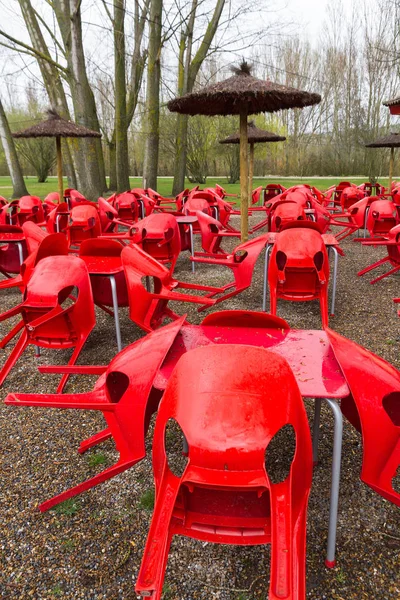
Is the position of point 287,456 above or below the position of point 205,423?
below

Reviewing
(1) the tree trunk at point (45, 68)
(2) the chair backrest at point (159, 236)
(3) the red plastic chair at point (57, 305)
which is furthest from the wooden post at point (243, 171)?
(1) the tree trunk at point (45, 68)

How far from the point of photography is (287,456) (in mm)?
2654

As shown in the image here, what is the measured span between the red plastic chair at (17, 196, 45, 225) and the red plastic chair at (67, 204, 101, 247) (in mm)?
2173

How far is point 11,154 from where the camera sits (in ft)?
56.2

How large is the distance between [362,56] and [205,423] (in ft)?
105

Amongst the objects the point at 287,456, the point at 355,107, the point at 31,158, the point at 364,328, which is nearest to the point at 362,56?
the point at 355,107

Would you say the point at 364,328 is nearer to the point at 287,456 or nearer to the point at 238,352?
the point at 287,456

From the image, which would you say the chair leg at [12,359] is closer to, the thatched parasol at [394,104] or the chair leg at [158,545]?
the chair leg at [158,545]

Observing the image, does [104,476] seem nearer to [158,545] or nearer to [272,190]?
[158,545]

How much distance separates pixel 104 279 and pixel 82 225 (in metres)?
2.81

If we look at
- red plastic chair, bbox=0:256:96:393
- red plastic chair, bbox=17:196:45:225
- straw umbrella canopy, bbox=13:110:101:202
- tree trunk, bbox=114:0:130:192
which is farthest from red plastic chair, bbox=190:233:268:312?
tree trunk, bbox=114:0:130:192

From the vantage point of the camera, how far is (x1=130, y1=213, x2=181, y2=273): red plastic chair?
5.62 metres

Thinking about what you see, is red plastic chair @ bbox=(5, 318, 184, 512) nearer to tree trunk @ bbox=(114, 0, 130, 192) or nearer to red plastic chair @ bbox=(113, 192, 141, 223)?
red plastic chair @ bbox=(113, 192, 141, 223)

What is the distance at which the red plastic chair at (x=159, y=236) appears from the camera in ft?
18.5
